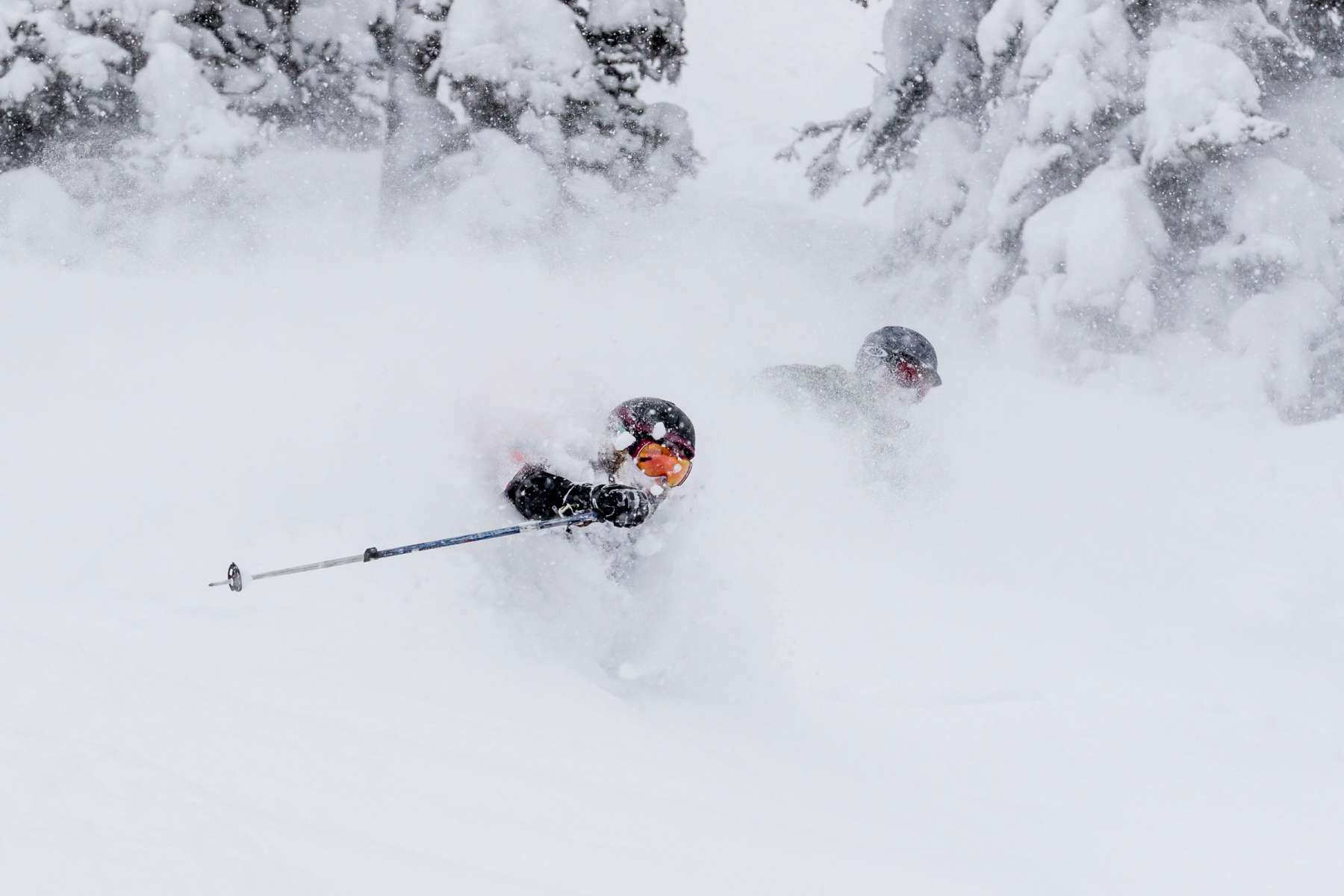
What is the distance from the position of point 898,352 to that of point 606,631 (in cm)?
359

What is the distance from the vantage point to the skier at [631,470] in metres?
4.70

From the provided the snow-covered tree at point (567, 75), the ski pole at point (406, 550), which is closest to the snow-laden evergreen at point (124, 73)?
the snow-covered tree at point (567, 75)

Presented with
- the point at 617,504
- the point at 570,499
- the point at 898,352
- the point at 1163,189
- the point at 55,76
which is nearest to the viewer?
the point at 617,504

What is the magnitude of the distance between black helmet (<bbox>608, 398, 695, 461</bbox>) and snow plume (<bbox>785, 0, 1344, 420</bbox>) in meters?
7.16

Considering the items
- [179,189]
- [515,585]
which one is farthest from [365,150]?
[515,585]

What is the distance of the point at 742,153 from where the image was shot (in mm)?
22344

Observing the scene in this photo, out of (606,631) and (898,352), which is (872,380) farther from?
(606,631)

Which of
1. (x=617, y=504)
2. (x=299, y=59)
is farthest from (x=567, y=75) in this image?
(x=617, y=504)

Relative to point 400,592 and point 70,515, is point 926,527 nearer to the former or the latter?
point 400,592

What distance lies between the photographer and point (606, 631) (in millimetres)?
4859

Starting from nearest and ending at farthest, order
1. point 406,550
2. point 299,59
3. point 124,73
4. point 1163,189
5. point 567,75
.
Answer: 1. point 406,550
2. point 1163,189
3. point 124,73
4. point 567,75
5. point 299,59

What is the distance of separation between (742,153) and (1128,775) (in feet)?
62.8

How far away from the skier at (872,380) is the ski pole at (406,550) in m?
3.56

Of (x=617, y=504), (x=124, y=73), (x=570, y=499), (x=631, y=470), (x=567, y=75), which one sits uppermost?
(x=567, y=75)
